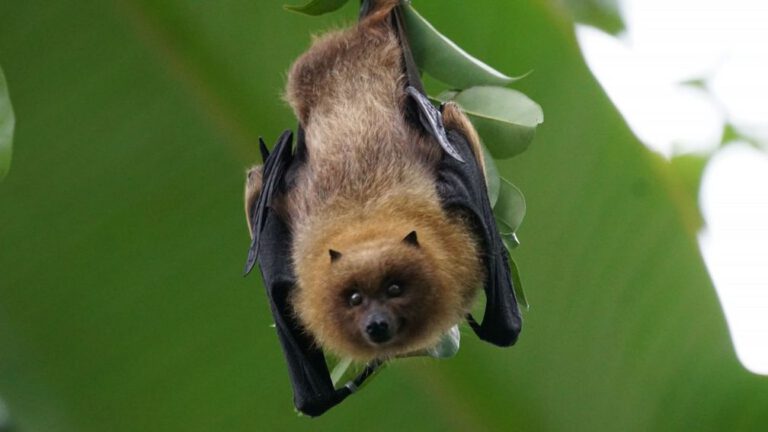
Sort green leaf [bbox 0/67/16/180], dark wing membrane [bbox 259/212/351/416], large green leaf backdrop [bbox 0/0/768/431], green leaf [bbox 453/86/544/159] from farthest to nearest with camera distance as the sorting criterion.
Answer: large green leaf backdrop [bbox 0/0/768/431] < dark wing membrane [bbox 259/212/351/416] < green leaf [bbox 453/86/544/159] < green leaf [bbox 0/67/16/180]

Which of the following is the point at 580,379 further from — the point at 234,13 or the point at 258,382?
the point at 234,13

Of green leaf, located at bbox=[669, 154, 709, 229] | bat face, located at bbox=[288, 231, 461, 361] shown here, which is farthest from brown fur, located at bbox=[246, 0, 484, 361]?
green leaf, located at bbox=[669, 154, 709, 229]

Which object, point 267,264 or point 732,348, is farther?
point 732,348

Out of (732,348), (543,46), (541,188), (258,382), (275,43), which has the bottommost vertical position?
(732,348)

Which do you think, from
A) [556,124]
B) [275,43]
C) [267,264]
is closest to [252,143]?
[275,43]

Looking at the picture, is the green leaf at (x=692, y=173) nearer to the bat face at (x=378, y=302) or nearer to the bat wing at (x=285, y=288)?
the bat face at (x=378, y=302)

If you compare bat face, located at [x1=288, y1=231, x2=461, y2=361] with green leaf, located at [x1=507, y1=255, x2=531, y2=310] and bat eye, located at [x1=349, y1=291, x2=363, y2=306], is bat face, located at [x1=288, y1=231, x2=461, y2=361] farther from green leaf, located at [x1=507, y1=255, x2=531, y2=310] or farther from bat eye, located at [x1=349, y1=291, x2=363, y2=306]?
green leaf, located at [x1=507, y1=255, x2=531, y2=310]

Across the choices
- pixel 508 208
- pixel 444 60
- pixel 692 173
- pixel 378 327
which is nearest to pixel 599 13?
pixel 692 173

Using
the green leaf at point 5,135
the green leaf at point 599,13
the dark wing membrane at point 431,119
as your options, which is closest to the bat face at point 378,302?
the dark wing membrane at point 431,119
